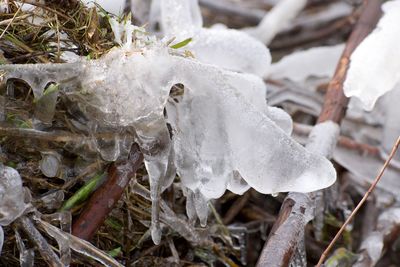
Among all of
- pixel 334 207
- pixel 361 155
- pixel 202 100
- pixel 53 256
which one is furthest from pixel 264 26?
pixel 53 256

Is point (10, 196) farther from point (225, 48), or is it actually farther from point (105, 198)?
point (225, 48)

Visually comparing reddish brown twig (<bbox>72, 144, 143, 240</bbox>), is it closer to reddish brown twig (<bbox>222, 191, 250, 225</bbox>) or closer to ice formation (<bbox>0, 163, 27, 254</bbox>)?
ice formation (<bbox>0, 163, 27, 254</bbox>)

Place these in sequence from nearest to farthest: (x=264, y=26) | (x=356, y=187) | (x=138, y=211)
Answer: (x=138, y=211)
(x=356, y=187)
(x=264, y=26)

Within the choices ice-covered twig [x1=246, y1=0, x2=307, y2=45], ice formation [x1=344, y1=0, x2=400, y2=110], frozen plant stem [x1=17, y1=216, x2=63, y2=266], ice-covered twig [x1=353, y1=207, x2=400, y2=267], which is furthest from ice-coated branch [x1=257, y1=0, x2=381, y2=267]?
ice-covered twig [x1=246, y1=0, x2=307, y2=45]

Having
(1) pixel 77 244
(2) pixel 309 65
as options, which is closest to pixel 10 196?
(1) pixel 77 244

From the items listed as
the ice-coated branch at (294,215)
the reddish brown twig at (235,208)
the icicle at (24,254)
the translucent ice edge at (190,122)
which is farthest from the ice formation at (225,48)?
the icicle at (24,254)

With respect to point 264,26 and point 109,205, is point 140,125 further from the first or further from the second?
point 264,26

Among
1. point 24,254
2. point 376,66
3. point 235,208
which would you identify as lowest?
point 235,208
